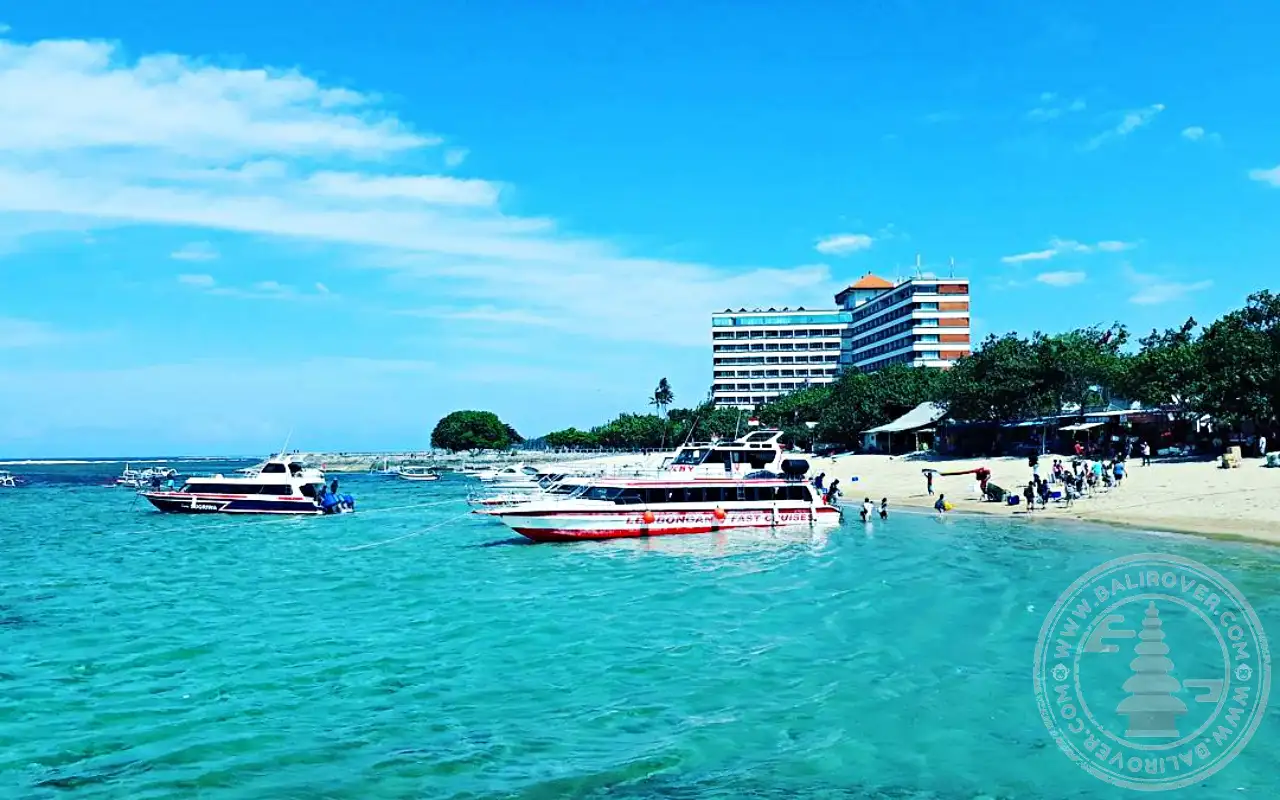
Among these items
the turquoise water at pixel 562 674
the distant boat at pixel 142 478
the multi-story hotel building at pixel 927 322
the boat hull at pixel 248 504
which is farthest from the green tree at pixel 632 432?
the turquoise water at pixel 562 674

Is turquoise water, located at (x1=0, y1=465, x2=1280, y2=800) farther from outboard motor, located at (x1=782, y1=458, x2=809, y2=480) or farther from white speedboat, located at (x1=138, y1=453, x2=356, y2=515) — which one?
white speedboat, located at (x1=138, y1=453, x2=356, y2=515)

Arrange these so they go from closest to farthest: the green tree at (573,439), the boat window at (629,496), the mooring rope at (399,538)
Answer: the boat window at (629,496)
the mooring rope at (399,538)
the green tree at (573,439)

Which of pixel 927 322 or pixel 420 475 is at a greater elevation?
A: pixel 927 322

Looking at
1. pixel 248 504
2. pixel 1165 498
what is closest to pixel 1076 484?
pixel 1165 498

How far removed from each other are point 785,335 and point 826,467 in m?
101

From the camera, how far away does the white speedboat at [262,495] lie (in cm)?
5566

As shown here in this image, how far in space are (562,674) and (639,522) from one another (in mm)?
21377

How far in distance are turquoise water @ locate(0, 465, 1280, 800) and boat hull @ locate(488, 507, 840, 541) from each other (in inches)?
107

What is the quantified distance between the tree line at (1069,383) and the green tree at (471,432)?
2580 inches

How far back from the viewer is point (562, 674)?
17484 millimetres

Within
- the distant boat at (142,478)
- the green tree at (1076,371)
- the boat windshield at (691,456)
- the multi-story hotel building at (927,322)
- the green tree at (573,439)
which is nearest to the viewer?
the boat windshield at (691,456)

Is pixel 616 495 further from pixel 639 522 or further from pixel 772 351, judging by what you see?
pixel 772 351

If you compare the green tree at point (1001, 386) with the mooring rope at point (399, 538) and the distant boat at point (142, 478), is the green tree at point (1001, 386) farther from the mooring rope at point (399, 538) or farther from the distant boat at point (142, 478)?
the distant boat at point (142, 478)

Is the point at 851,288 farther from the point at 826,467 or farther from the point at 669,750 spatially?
the point at 669,750
